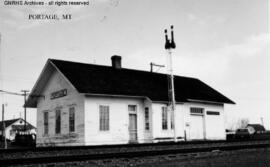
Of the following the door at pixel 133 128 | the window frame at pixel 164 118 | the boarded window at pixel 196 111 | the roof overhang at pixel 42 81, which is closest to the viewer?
the door at pixel 133 128

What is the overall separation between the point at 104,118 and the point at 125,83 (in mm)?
3416

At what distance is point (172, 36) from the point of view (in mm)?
23156

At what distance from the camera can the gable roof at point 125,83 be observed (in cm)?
2169

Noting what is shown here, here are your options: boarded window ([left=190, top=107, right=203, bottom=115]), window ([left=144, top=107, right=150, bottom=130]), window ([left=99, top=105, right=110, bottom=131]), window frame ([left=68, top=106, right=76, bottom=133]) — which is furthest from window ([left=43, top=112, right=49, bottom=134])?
boarded window ([left=190, top=107, right=203, bottom=115])

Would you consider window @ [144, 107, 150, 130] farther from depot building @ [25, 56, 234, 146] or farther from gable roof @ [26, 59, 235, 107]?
gable roof @ [26, 59, 235, 107]

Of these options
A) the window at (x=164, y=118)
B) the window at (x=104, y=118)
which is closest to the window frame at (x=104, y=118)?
the window at (x=104, y=118)

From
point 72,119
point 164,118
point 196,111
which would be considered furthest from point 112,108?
point 196,111

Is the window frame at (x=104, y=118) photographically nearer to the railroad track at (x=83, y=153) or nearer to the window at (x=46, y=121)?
the window at (x=46, y=121)

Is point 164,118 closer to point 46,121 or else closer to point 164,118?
point 164,118

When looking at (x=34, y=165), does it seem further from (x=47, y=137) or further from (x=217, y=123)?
(x=217, y=123)

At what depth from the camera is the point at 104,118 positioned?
21.6 meters

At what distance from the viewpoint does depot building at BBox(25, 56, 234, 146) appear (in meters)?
21.2

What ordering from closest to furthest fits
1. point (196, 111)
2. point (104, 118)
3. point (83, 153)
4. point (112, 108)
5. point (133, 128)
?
1. point (83, 153)
2. point (104, 118)
3. point (112, 108)
4. point (133, 128)
5. point (196, 111)

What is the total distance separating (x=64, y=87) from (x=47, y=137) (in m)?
3.91
